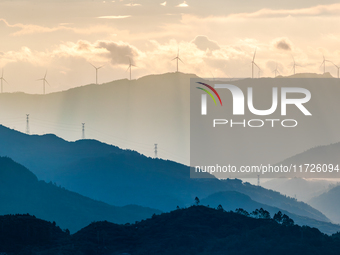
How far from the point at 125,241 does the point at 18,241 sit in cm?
3448

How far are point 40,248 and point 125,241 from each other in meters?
27.9

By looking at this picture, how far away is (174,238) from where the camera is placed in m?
183

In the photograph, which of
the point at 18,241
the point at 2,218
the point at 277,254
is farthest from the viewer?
the point at 2,218

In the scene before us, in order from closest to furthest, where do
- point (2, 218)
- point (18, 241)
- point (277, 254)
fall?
point (277, 254), point (18, 241), point (2, 218)

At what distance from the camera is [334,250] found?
17312cm

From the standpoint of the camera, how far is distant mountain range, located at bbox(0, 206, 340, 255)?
172 metres

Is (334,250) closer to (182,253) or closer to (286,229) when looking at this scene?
(286,229)

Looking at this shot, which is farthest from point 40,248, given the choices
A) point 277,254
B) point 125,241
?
point 277,254

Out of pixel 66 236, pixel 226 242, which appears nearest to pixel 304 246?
pixel 226 242

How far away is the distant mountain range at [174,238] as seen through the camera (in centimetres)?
17162

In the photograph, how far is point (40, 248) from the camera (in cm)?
17250

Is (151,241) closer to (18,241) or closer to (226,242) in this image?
(226,242)

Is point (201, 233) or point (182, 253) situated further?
point (201, 233)

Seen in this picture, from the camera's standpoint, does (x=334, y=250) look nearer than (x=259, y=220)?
Yes
